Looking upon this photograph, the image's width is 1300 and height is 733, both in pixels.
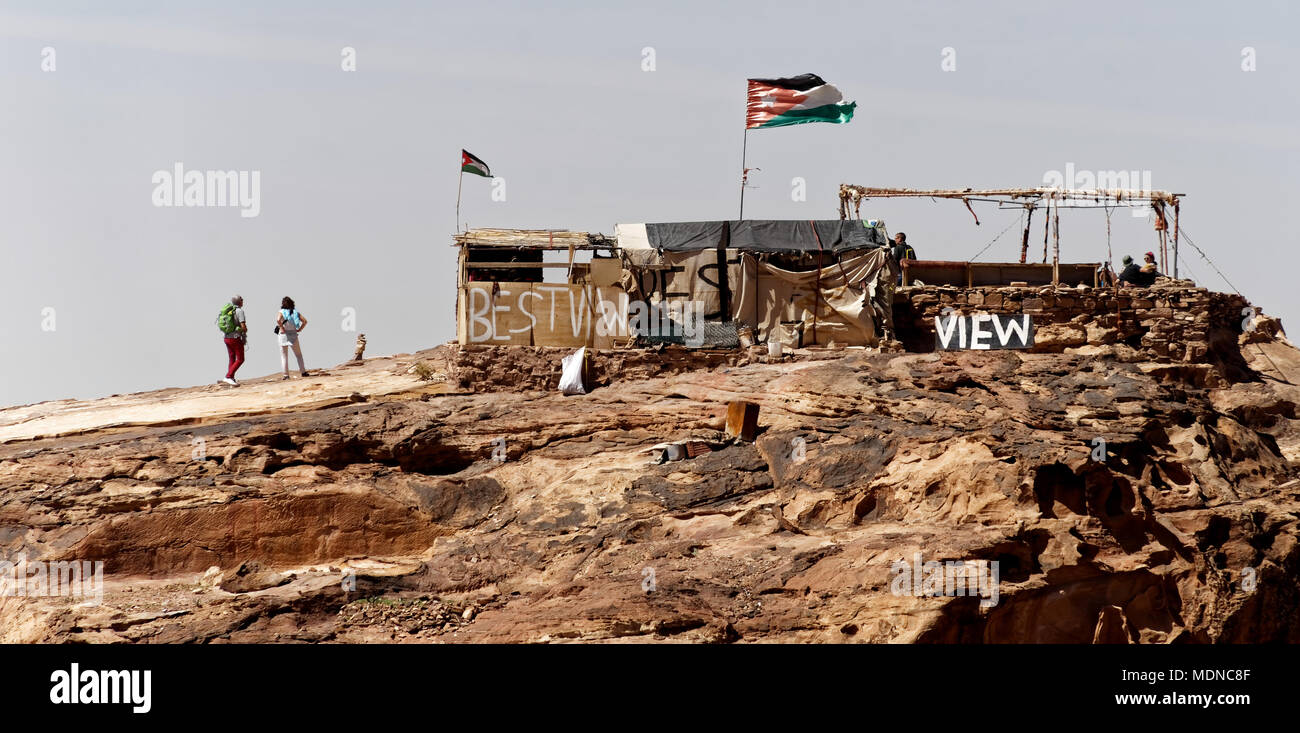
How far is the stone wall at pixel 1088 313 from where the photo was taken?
22.3 m

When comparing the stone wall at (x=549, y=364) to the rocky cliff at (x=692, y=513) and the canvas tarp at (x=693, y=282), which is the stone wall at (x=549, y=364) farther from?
the rocky cliff at (x=692, y=513)

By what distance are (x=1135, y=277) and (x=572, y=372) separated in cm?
1090

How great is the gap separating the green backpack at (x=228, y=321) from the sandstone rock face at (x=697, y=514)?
370 centimetres

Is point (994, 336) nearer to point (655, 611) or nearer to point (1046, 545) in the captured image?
point (1046, 545)

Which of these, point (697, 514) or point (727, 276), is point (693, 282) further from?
point (697, 514)

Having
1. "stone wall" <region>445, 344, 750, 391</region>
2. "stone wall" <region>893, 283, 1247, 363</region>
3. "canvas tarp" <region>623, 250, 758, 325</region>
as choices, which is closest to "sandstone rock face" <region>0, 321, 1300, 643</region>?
"stone wall" <region>445, 344, 750, 391</region>

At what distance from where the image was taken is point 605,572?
12.6 meters

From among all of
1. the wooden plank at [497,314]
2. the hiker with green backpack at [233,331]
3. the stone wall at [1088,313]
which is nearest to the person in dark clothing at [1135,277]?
the stone wall at [1088,313]

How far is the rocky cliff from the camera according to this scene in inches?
465

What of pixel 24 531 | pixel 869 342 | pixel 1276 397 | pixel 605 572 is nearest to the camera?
Result: pixel 605 572

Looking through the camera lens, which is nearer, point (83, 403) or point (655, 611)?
point (655, 611)

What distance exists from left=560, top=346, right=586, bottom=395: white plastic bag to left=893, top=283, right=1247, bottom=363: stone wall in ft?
19.2
